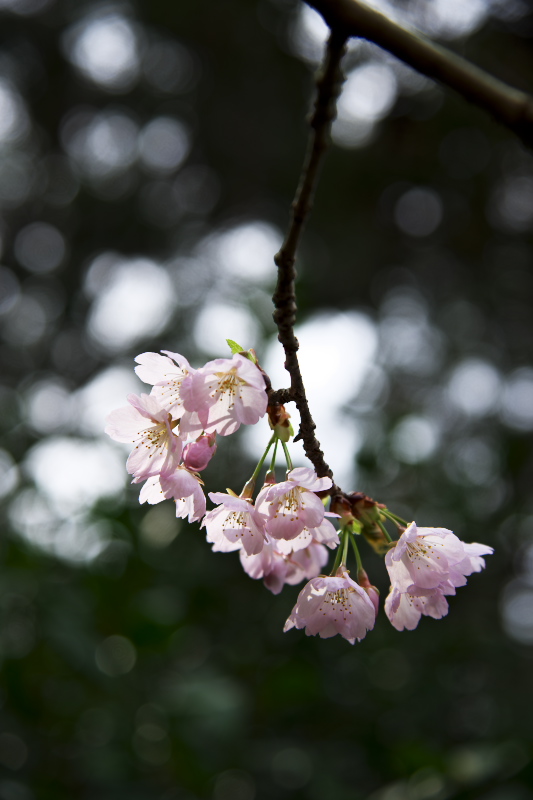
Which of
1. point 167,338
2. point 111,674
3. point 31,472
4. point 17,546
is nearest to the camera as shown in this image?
point 111,674

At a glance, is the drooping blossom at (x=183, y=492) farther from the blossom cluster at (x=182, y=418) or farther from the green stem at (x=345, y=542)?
the green stem at (x=345, y=542)

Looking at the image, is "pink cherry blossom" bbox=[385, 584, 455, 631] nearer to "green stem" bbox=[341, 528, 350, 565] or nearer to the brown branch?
"green stem" bbox=[341, 528, 350, 565]

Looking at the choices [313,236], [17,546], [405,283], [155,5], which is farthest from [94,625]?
[155,5]

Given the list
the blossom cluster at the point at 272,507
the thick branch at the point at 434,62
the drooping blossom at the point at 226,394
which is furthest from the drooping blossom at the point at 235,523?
the thick branch at the point at 434,62

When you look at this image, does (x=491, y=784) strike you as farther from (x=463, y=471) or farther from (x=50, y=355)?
(x=50, y=355)

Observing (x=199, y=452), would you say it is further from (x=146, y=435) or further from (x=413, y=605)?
(x=413, y=605)

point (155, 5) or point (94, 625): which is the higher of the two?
point (155, 5)

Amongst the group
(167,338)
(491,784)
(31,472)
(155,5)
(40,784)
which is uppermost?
(155,5)
